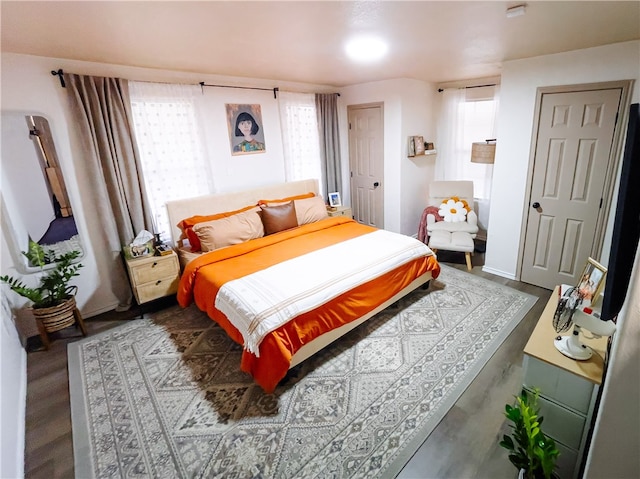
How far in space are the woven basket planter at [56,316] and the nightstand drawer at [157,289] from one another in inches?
20.5

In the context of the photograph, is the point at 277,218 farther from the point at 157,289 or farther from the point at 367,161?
the point at 367,161

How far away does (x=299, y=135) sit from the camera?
4445 millimetres

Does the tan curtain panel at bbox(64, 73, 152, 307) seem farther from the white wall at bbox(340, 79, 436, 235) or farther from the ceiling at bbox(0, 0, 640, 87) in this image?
the white wall at bbox(340, 79, 436, 235)

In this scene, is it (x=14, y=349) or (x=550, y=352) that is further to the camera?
(x=14, y=349)

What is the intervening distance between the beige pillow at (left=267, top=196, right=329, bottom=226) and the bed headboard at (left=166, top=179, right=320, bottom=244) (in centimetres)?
24

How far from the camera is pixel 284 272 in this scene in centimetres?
260

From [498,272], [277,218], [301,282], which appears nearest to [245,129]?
[277,218]

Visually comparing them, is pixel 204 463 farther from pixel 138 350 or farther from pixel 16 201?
pixel 16 201

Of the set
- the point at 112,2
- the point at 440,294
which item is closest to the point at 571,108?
the point at 440,294

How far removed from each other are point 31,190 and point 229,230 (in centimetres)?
167

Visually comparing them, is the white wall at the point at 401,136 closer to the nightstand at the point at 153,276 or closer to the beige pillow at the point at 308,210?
the beige pillow at the point at 308,210

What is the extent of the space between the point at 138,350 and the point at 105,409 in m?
0.60

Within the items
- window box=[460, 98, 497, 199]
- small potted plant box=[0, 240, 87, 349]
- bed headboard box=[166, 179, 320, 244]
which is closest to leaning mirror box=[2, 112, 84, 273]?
small potted plant box=[0, 240, 87, 349]

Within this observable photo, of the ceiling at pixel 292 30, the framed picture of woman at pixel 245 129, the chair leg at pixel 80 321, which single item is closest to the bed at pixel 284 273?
the framed picture of woman at pixel 245 129
